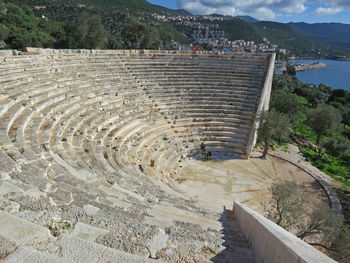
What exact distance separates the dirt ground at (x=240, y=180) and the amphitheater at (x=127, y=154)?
0.13 metres

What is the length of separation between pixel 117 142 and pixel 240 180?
19.7 feet

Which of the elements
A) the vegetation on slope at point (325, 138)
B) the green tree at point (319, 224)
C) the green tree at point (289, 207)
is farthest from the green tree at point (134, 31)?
the green tree at point (319, 224)

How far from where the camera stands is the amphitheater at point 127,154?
2486mm

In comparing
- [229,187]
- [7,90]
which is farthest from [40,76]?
[229,187]

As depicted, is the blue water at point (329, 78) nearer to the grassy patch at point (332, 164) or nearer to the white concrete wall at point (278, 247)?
the grassy patch at point (332, 164)

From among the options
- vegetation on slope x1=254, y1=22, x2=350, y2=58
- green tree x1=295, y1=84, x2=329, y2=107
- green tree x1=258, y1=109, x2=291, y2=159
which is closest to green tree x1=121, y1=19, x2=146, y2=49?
green tree x1=258, y1=109, x2=291, y2=159

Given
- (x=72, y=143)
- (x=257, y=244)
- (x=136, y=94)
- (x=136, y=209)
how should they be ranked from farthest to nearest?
(x=136, y=94) → (x=72, y=143) → (x=136, y=209) → (x=257, y=244)

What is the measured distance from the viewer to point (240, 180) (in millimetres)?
10844

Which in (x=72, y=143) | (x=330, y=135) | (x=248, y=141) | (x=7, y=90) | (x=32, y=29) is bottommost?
(x=330, y=135)

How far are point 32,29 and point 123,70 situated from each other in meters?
27.9

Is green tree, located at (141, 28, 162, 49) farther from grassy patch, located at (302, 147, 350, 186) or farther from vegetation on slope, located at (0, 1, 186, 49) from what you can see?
grassy patch, located at (302, 147, 350, 186)

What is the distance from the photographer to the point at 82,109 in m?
10.1

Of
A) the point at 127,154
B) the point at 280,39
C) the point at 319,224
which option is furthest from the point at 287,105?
the point at 280,39

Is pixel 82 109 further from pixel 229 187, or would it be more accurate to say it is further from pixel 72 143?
pixel 229 187
